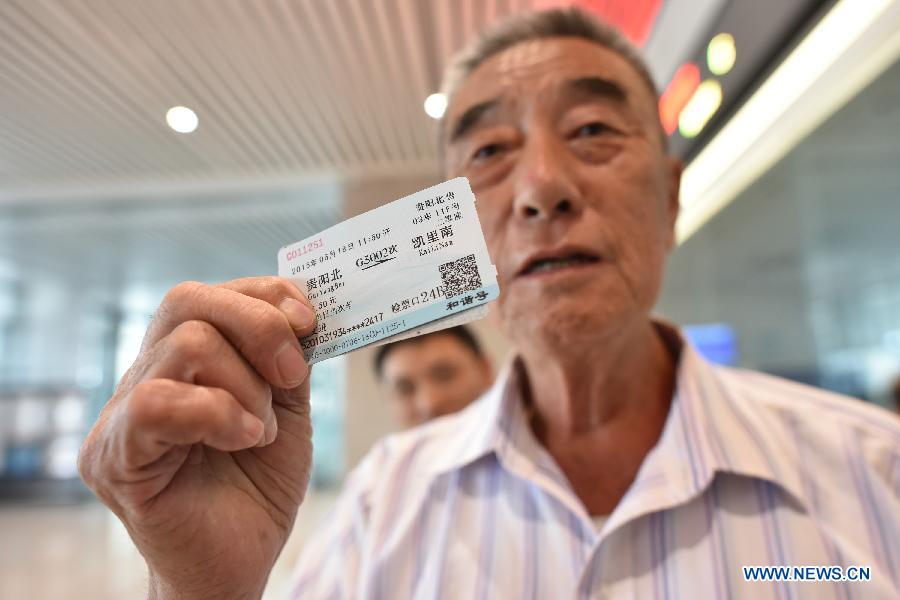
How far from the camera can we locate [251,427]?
48cm

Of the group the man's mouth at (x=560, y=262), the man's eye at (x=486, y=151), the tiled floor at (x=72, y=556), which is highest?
the man's eye at (x=486, y=151)

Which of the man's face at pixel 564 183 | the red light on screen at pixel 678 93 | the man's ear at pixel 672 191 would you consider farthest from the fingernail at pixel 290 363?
the red light on screen at pixel 678 93

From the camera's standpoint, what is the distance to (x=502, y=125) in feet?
2.81

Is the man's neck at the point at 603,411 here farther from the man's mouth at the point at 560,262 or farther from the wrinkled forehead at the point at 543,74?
the wrinkled forehead at the point at 543,74

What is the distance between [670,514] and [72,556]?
3.19 m

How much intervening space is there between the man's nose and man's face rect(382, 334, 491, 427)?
1.19 meters

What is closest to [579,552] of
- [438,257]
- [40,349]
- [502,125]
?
[438,257]

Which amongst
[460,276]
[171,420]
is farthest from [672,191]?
[171,420]

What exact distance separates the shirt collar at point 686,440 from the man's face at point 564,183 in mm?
202

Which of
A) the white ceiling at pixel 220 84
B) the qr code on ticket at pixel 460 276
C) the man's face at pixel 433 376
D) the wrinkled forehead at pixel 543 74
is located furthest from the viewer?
the man's face at pixel 433 376

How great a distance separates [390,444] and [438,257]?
2.55 ft

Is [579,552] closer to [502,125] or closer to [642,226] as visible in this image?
[642,226]

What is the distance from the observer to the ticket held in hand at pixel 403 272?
0.44m

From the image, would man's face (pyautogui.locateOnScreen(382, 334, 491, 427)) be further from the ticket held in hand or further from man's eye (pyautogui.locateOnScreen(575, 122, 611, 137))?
the ticket held in hand
